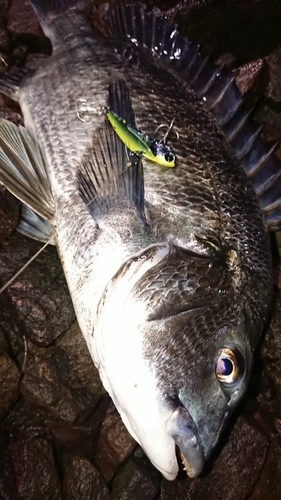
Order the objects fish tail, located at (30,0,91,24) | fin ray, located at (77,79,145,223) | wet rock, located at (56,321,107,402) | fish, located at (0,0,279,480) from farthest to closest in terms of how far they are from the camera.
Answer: fish tail, located at (30,0,91,24), wet rock, located at (56,321,107,402), fin ray, located at (77,79,145,223), fish, located at (0,0,279,480)

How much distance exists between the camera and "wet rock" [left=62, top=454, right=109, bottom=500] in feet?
10.5

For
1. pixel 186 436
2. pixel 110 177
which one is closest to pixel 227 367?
pixel 186 436

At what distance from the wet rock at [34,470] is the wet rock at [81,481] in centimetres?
9

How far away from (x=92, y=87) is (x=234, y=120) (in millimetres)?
1090

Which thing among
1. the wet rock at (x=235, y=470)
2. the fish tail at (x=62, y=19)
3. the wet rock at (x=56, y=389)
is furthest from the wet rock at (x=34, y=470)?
the fish tail at (x=62, y=19)

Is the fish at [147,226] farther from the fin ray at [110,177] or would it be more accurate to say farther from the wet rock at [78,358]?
the wet rock at [78,358]

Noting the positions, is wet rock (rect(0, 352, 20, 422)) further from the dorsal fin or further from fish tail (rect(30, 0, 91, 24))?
fish tail (rect(30, 0, 91, 24))

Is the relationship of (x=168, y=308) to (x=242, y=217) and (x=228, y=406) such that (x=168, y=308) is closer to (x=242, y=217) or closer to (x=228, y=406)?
(x=228, y=406)

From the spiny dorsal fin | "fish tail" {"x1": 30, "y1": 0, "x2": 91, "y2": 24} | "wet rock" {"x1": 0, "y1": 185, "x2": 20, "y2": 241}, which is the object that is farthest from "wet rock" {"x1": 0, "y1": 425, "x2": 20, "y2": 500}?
"fish tail" {"x1": 30, "y1": 0, "x2": 91, "y2": 24}

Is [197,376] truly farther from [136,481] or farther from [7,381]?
[136,481]

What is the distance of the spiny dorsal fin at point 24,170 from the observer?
2770 millimetres

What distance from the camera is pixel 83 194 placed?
249 centimetres

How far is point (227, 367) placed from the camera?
199cm

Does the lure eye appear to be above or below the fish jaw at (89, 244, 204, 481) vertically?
above
